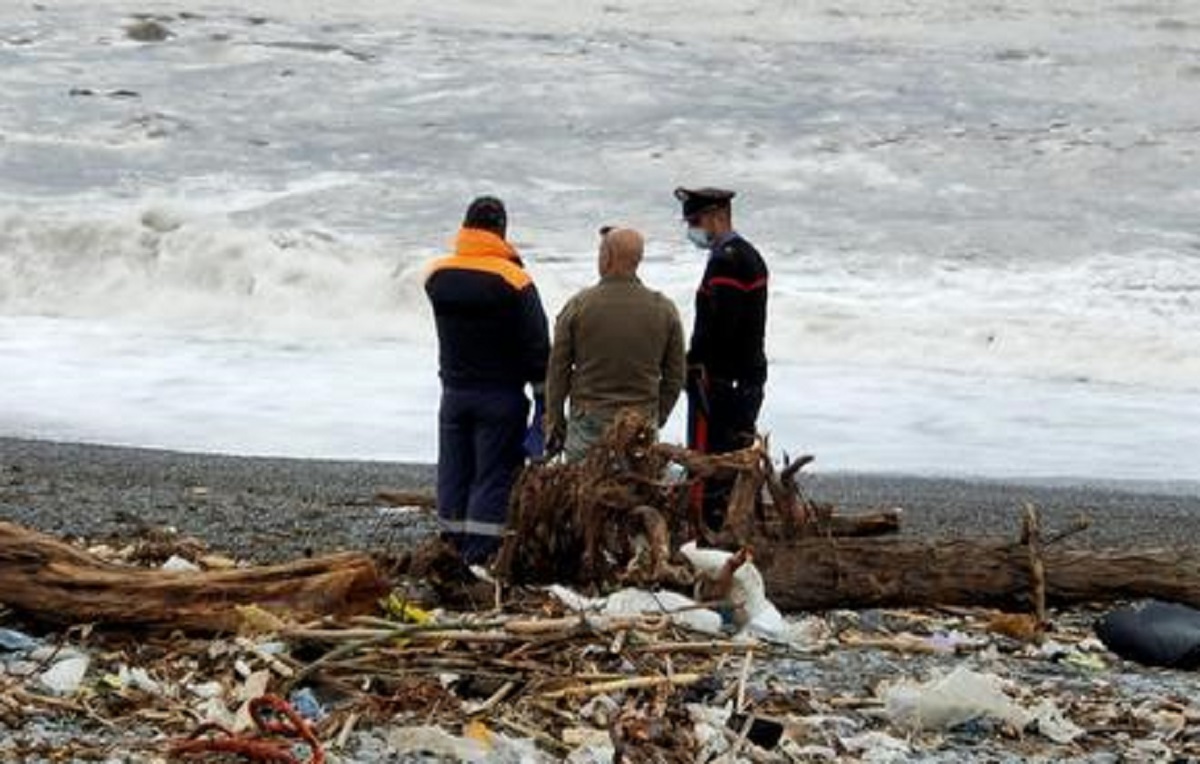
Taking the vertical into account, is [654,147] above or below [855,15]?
below

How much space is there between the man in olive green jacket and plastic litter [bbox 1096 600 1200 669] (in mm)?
1956

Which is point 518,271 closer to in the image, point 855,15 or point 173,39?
point 173,39

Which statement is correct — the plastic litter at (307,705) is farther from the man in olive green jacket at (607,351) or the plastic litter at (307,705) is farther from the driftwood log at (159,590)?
the man in olive green jacket at (607,351)

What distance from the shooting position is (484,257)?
829cm

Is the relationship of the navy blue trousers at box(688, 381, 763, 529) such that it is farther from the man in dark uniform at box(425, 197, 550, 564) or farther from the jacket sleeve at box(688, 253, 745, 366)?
the man in dark uniform at box(425, 197, 550, 564)

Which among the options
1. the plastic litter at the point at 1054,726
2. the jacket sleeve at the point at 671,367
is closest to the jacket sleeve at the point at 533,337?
the jacket sleeve at the point at 671,367

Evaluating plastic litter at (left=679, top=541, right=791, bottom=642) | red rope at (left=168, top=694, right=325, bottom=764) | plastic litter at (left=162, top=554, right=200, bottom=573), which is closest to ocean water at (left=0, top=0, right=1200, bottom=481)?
plastic litter at (left=162, top=554, right=200, bottom=573)

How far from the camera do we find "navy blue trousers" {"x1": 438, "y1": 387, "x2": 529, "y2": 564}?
8273 mm

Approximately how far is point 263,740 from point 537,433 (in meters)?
3.39

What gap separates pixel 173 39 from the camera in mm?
39969

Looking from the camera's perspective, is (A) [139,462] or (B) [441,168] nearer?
(A) [139,462]

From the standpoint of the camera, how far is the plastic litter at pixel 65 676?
5777mm

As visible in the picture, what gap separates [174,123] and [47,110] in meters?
1.94

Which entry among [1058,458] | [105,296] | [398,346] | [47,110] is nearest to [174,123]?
[47,110]
